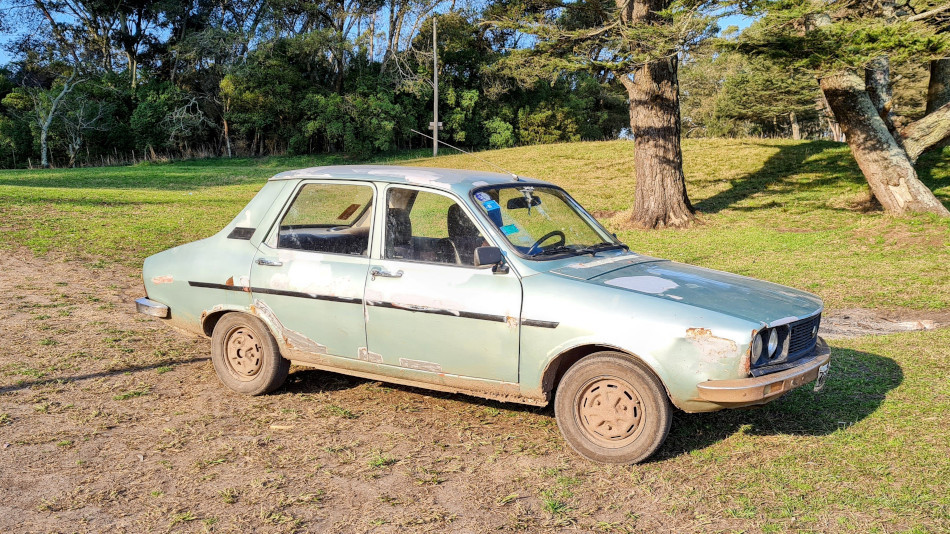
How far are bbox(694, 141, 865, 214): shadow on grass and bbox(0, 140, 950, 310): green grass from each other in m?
0.05

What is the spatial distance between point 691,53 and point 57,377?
11.3 meters

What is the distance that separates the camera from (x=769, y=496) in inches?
159

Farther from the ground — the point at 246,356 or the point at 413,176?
the point at 413,176

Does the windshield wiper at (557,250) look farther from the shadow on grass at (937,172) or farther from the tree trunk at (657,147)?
the shadow on grass at (937,172)

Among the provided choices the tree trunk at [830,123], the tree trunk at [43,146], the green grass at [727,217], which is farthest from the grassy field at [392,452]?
the tree trunk at [830,123]

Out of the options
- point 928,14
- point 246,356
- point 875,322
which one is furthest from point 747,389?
point 928,14

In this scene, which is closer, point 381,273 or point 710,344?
point 710,344

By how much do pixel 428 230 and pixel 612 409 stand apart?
6.06 feet

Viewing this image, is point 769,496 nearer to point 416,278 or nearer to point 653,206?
point 416,278

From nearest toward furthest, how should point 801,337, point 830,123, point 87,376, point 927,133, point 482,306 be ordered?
1. point 801,337
2. point 482,306
3. point 87,376
4. point 927,133
5. point 830,123

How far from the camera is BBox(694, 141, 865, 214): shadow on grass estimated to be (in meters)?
19.9

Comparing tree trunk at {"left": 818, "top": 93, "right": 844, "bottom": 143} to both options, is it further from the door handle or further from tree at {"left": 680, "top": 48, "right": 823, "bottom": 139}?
the door handle

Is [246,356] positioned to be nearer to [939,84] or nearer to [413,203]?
[413,203]

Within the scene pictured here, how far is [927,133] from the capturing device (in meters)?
16.1
